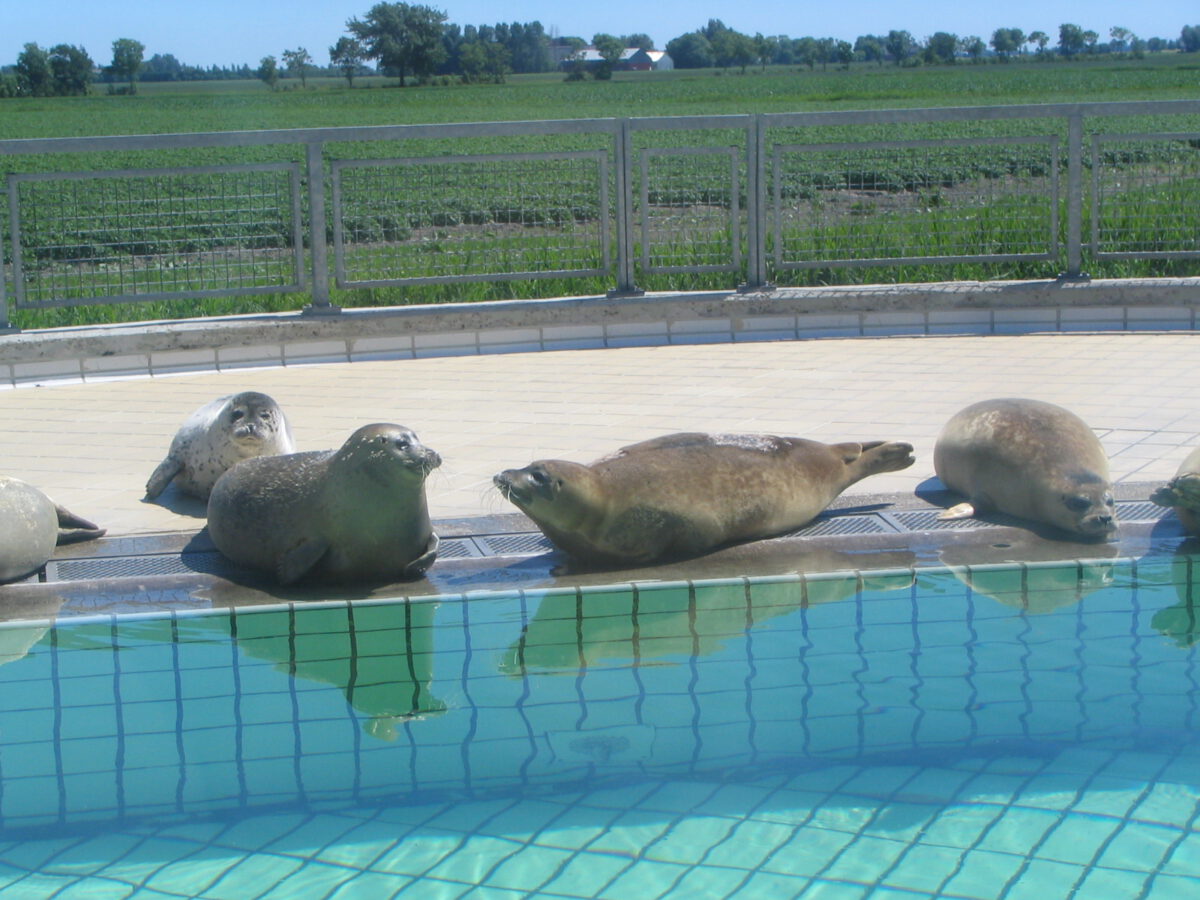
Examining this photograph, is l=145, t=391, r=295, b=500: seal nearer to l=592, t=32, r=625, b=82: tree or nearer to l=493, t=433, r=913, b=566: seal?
l=493, t=433, r=913, b=566: seal

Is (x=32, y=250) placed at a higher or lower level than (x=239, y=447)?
higher

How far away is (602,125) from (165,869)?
24.7 ft

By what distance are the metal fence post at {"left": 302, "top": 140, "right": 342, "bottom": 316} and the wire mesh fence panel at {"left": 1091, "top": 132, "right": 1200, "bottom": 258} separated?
5.47 meters

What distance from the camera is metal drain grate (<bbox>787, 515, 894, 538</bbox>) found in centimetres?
584

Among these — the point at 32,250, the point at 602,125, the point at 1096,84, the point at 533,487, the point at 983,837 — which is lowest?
the point at 983,837

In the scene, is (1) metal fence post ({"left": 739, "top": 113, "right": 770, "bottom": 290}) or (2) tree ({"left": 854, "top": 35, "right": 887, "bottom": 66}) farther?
(2) tree ({"left": 854, "top": 35, "right": 887, "bottom": 66})

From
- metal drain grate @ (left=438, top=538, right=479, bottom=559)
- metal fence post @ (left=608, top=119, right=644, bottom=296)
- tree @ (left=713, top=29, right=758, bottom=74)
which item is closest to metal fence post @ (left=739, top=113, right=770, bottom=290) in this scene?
metal fence post @ (left=608, top=119, right=644, bottom=296)

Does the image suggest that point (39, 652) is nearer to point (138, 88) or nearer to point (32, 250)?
point (32, 250)

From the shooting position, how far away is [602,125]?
10352 millimetres

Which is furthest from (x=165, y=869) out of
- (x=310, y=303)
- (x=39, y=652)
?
(x=310, y=303)

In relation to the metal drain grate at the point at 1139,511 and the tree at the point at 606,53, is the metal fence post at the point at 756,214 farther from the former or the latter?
the tree at the point at 606,53

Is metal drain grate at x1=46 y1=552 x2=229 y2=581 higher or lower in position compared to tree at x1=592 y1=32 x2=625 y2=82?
lower

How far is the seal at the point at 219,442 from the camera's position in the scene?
6387 mm

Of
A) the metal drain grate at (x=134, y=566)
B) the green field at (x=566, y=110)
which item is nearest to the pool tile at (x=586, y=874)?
the metal drain grate at (x=134, y=566)
